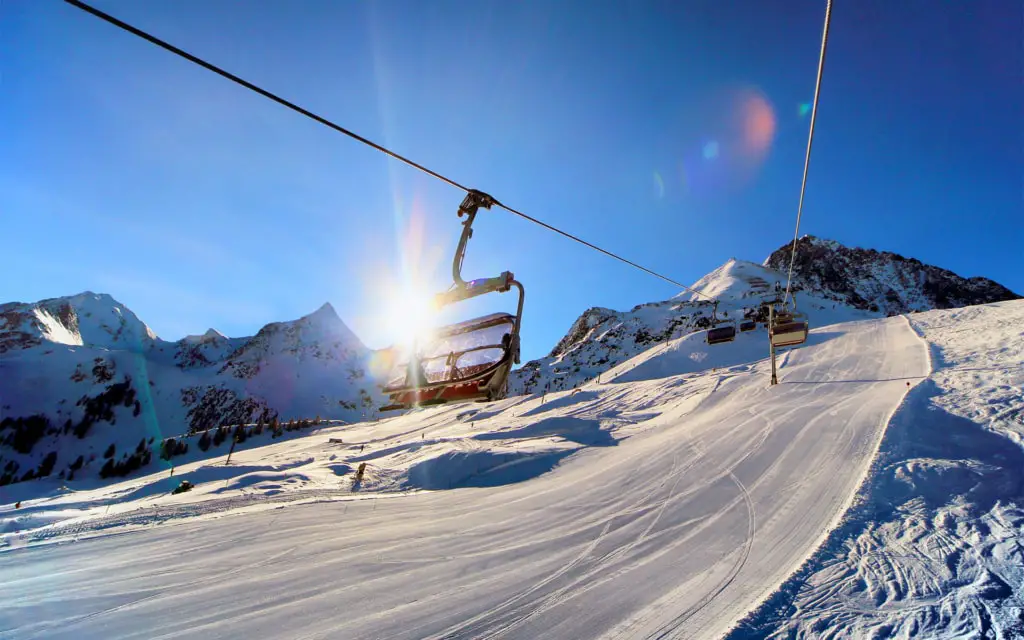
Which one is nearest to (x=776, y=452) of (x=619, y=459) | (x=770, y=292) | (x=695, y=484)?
(x=695, y=484)

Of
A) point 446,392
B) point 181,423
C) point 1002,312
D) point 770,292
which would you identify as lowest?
point 181,423

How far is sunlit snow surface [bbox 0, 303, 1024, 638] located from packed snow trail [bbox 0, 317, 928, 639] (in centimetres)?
4

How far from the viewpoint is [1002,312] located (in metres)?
28.4

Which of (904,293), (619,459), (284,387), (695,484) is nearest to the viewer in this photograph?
(695,484)

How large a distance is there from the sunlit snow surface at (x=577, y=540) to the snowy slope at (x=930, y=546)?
0.12ft

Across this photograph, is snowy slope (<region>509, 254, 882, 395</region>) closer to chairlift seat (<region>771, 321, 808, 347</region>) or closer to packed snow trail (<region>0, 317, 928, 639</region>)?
chairlift seat (<region>771, 321, 808, 347</region>)

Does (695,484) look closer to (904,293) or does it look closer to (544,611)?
(544,611)

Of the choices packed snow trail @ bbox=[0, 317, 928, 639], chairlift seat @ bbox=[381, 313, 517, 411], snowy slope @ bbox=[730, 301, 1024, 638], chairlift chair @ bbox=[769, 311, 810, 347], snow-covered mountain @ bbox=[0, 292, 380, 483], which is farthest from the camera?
snow-covered mountain @ bbox=[0, 292, 380, 483]

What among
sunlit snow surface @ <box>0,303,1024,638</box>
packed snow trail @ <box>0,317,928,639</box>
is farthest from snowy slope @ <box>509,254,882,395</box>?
packed snow trail @ <box>0,317,928,639</box>

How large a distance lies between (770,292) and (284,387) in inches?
5477

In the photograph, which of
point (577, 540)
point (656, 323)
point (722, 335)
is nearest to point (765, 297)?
point (656, 323)

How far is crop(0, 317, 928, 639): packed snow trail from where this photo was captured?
15.9ft

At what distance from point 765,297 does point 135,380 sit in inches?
6873

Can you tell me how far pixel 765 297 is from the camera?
7875cm
